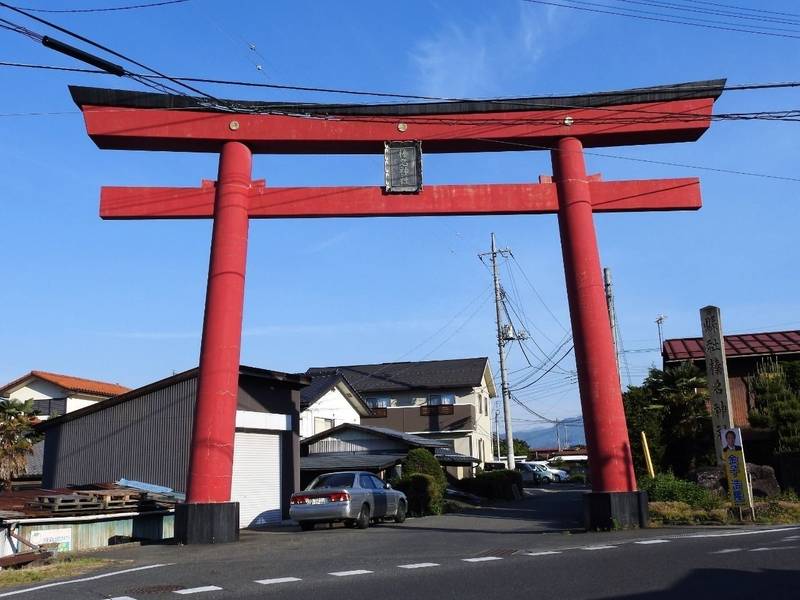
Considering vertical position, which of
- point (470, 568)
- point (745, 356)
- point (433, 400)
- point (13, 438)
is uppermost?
point (433, 400)

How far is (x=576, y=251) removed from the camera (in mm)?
16344

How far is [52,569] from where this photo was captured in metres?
11.3

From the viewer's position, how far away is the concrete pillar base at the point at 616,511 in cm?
1488

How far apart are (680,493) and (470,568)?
32.9ft

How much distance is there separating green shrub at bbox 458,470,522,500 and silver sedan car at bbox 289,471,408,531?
15437mm

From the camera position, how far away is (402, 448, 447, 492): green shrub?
91.0ft

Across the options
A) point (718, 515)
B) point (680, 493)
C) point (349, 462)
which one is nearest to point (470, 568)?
point (718, 515)

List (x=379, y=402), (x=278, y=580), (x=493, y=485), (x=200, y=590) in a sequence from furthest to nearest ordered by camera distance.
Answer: (x=379, y=402)
(x=493, y=485)
(x=278, y=580)
(x=200, y=590)

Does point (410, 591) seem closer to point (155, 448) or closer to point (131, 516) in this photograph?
point (131, 516)

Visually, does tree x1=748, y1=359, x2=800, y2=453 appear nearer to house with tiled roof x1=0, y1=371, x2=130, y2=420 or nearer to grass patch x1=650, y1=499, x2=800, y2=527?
grass patch x1=650, y1=499, x2=800, y2=527

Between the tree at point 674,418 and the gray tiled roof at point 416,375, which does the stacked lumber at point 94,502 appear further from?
the gray tiled roof at point 416,375

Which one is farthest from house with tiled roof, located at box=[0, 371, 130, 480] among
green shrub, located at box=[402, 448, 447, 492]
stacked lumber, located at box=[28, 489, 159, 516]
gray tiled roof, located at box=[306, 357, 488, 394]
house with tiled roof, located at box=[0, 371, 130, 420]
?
stacked lumber, located at box=[28, 489, 159, 516]

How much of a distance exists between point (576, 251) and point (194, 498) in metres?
9.51

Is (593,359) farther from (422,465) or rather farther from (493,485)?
(493,485)
